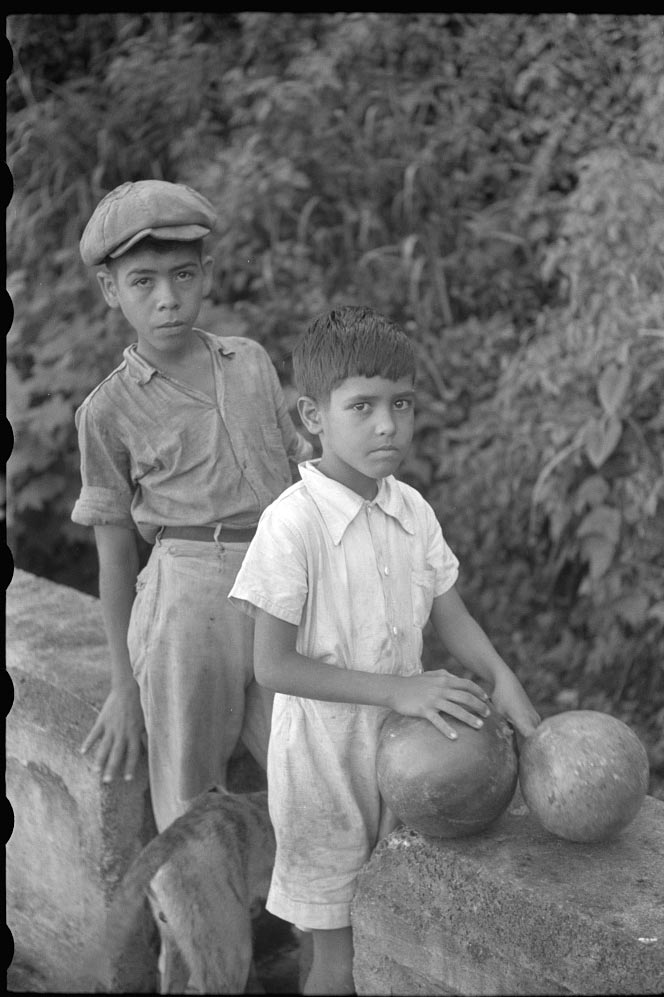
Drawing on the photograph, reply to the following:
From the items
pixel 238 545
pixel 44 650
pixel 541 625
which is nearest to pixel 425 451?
pixel 541 625

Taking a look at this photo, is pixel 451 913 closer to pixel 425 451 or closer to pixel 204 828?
pixel 204 828

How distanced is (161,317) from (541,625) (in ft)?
10.1

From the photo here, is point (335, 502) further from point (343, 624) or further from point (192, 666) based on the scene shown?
point (192, 666)

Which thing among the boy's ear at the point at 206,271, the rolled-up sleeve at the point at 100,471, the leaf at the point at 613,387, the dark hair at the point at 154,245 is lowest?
the rolled-up sleeve at the point at 100,471

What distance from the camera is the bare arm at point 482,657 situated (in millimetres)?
2434

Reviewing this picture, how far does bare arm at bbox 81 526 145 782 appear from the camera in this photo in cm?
285

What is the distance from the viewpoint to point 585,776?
7.19ft

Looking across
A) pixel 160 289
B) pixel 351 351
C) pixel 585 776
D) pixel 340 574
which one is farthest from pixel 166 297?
pixel 585 776

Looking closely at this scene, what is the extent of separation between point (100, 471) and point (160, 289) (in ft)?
1.50

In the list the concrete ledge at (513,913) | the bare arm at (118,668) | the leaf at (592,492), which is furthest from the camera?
the leaf at (592,492)

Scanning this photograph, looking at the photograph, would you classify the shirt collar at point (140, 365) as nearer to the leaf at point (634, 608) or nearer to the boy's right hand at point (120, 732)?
the boy's right hand at point (120, 732)

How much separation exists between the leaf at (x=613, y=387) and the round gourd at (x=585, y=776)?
2.46 m

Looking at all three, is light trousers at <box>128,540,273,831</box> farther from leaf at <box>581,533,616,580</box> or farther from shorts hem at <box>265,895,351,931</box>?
leaf at <box>581,533,616,580</box>

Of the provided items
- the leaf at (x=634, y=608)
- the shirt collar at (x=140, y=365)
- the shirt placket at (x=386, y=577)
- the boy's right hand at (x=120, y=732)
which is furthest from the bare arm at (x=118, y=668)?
the leaf at (x=634, y=608)
